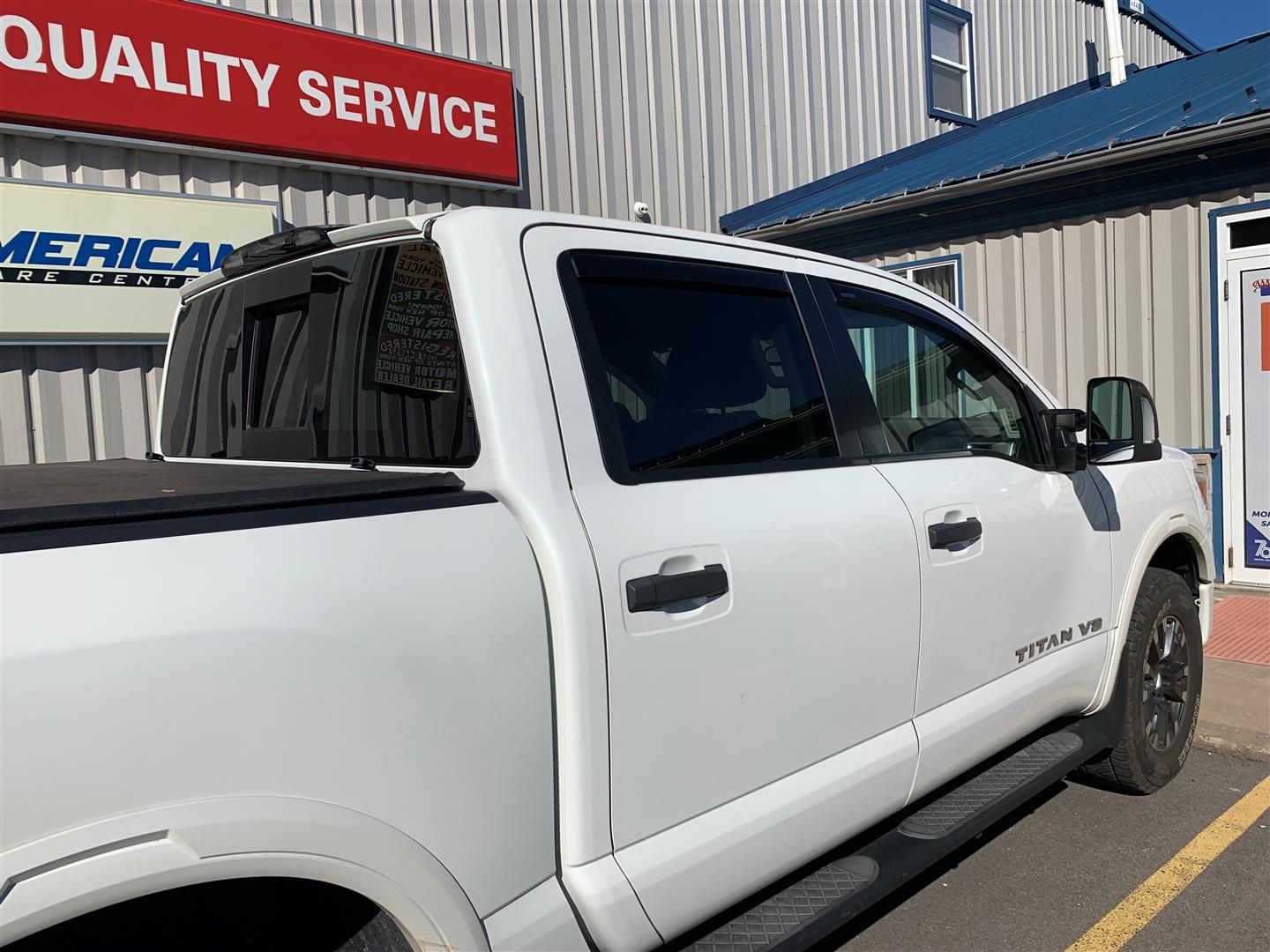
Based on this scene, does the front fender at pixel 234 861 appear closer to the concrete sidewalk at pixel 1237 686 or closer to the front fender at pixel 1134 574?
the front fender at pixel 1134 574

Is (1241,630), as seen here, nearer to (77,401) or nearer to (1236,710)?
(1236,710)

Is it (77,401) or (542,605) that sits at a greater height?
(77,401)

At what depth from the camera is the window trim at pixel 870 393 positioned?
9.00ft

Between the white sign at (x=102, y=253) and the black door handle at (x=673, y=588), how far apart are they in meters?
4.77

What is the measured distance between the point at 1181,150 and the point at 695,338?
18.5 feet

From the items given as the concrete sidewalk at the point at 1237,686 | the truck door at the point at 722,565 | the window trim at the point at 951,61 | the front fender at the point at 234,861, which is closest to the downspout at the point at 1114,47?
the window trim at the point at 951,61

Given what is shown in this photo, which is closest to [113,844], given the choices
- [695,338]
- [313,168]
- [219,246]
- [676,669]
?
[676,669]

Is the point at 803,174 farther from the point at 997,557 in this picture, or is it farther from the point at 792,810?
the point at 792,810

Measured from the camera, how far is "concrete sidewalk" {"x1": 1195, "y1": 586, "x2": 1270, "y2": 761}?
176 inches

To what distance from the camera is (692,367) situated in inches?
95.9

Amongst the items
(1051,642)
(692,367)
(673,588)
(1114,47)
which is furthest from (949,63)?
(673,588)

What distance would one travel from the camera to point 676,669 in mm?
2018

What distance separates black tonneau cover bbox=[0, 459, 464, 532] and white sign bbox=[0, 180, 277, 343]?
367cm

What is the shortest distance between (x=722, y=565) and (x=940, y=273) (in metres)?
6.99
